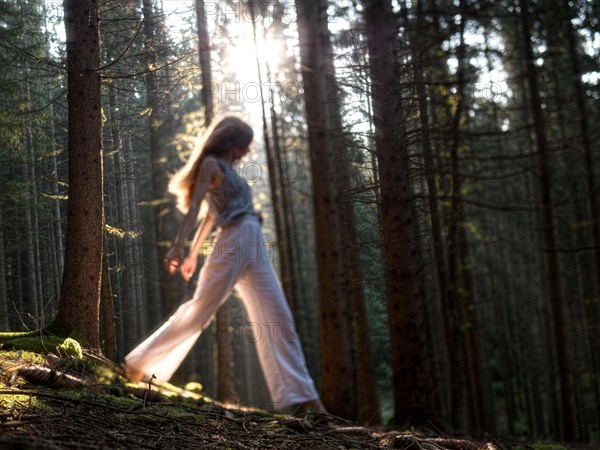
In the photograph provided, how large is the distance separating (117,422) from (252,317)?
237 centimetres

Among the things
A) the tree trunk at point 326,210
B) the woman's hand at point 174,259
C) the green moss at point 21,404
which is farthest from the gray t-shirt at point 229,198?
the green moss at point 21,404

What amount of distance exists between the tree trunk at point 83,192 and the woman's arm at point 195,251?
2.97 ft

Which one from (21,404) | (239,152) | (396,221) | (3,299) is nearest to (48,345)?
(3,299)

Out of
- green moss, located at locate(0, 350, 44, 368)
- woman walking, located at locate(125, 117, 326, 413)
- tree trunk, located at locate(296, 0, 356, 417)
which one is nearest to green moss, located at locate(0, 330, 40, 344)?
green moss, located at locate(0, 350, 44, 368)

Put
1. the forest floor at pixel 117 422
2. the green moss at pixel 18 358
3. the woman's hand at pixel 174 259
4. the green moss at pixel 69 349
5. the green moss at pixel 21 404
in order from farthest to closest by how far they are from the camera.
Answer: the woman's hand at pixel 174 259 → the green moss at pixel 69 349 → the green moss at pixel 18 358 → the green moss at pixel 21 404 → the forest floor at pixel 117 422

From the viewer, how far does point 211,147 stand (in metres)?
5.45

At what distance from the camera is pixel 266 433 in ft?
12.3

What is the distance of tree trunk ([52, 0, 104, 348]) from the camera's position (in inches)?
174

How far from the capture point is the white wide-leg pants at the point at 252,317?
5.04 m

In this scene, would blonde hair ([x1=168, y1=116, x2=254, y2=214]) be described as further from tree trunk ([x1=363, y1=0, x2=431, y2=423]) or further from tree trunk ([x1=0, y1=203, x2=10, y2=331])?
tree trunk ([x1=0, y1=203, x2=10, y2=331])

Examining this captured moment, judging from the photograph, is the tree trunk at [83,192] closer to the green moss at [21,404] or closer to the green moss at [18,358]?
the green moss at [18,358]

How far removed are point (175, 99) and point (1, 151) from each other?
2.02 m

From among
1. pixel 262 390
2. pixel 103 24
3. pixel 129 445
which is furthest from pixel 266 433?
pixel 262 390

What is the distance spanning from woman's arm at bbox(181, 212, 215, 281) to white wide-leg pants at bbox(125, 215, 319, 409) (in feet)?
0.55
